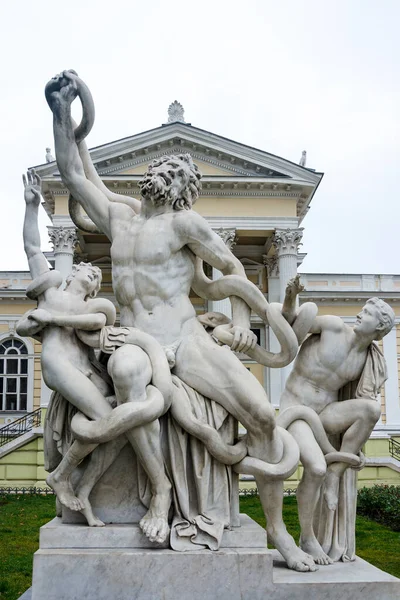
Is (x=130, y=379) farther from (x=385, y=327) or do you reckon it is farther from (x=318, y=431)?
(x=385, y=327)

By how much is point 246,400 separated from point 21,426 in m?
24.4

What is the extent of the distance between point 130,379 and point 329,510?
1636 millimetres

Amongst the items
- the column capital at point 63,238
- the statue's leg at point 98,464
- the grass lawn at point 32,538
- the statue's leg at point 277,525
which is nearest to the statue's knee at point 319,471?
the statue's leg at point 277,525

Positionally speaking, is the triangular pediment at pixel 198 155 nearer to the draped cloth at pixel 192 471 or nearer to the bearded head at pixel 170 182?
the bearded head at pixel 170 182

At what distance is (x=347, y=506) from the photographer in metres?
4.55

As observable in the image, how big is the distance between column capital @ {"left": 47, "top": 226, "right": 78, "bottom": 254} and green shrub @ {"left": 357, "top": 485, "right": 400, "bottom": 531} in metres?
16.1

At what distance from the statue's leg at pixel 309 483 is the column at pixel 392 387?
26.1 m

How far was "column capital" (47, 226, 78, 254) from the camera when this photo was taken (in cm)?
2734

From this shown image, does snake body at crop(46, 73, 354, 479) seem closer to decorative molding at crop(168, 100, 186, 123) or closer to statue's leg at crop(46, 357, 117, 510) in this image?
statue's leg at crop(46, 357, 117, 510)

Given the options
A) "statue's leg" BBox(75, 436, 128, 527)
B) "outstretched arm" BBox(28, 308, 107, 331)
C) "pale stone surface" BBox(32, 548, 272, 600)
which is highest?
"outstretched arm" BBox(28, 308, 107, 331)

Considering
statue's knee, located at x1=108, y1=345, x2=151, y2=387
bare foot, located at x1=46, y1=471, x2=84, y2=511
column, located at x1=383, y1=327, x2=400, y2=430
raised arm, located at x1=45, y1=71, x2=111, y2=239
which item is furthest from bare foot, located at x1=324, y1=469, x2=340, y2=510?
column, located at x1=383, y1=327, x2=400, y2=430

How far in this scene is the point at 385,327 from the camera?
→ 459cm

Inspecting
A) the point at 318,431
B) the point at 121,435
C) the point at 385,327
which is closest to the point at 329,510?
the point at 318,431

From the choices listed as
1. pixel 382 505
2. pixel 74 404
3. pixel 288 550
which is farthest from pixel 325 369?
pixel 382 505
